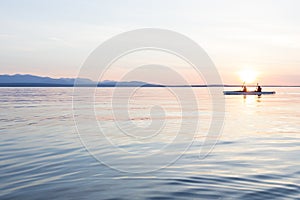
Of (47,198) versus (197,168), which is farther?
(197,168)

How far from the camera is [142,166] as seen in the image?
51.1ft

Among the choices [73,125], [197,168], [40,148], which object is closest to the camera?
[197,168]

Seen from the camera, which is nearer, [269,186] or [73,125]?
[269,186]

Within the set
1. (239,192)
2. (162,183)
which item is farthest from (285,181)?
(162,183)

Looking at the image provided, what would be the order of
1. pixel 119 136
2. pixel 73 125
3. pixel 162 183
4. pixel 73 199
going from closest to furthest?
1. pixel 73 199
2. pixel 162 183
3. pixel 119 136
4. pixel 73 125

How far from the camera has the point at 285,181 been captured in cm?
1270

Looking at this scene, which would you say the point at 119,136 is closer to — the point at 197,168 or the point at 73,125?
the point at 73,125

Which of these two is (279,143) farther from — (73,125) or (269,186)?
(73,125)

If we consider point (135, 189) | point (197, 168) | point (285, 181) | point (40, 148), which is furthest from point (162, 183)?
point (40, 148)

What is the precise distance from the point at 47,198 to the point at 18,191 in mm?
1418

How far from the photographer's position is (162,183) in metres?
12.6

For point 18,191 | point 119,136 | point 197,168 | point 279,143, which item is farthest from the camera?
point 119,136

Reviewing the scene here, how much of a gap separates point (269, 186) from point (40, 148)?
1363 cm

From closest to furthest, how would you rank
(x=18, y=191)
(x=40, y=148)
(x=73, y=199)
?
(x=73, y=199)
(x=18, y=191)
(x=40, y=148)
